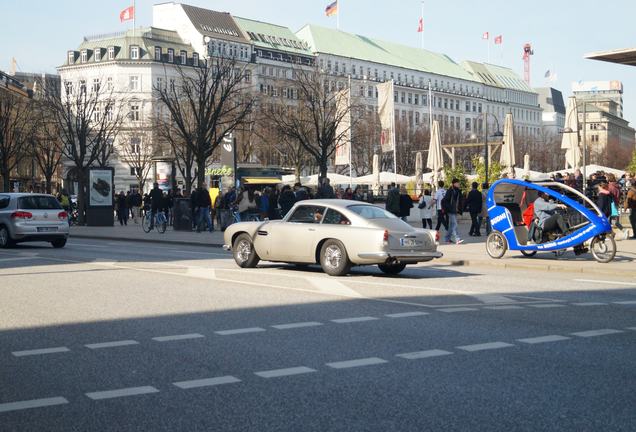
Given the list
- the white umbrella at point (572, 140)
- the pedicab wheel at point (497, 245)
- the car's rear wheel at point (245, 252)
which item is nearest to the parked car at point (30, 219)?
the car's rear wheel at point (245, 252)

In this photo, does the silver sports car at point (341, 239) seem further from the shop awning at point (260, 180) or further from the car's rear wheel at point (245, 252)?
the shop awning at point (260, 180)

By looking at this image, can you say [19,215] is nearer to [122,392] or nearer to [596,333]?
[596,333]

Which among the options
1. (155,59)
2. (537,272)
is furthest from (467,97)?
Answer: (537,272)

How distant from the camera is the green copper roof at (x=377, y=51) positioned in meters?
141

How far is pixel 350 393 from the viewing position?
745 centimetres

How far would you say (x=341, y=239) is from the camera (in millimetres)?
18109

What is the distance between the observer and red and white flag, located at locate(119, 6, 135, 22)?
365 ft

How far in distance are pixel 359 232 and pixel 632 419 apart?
37.8 feet

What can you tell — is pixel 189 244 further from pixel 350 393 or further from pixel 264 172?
pixel 264 172

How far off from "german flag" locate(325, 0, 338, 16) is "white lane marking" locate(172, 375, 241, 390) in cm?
10803

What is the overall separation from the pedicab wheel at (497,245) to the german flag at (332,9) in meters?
93.4

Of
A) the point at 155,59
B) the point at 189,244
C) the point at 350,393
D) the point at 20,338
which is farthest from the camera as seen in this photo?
the point at 155,59

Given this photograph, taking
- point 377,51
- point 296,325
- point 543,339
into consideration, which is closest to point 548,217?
point 296,325

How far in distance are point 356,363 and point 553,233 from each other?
45.0 ft
